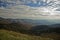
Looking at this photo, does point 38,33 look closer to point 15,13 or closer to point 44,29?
point 44,29

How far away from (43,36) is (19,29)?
663 millimetres

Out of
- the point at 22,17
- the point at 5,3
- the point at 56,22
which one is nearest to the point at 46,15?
the point at 56,22

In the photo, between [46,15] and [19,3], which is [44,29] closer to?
[46,15]

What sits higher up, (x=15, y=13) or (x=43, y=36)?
(x=15, y=13)

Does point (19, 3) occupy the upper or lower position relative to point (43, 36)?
upper

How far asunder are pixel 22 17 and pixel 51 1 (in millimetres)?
904

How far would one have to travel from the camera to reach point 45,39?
412cm

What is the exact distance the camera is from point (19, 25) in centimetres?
427

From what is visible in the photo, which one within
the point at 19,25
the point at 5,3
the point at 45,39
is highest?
the point at 5,3

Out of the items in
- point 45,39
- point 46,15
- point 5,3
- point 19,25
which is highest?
point 5,3

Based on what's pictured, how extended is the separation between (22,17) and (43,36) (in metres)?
0.75

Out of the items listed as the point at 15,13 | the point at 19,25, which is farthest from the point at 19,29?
the point at 15,13

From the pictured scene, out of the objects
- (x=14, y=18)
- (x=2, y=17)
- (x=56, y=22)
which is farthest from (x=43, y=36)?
(x=2, y=17)

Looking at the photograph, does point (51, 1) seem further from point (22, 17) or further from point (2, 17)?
point (2, 17)
